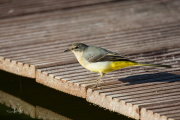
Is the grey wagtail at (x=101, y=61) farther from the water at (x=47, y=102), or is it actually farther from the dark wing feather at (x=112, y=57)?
the water at (x=47, y=102)

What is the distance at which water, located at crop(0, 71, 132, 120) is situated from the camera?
5.20 m

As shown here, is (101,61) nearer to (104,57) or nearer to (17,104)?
(104,57)

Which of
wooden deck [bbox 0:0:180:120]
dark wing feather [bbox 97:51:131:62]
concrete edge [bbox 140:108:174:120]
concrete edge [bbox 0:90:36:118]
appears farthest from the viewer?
concrete edge [bbox 0:90:36:118]

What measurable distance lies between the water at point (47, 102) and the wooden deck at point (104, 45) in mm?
534

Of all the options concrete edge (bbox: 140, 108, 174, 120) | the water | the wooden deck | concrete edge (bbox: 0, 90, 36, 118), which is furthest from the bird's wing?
concrete edge (bbox: 0, 90, 36, 118)

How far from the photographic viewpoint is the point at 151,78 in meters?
4.91

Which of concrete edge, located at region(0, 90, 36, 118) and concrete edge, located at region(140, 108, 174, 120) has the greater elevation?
concrete edge, located at region(0, 90, 36, 118)

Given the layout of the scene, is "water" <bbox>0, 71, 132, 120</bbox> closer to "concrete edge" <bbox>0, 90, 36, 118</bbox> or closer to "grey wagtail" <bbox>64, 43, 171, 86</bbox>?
"concrete edge" <bbox>0, 90, 36, 118</bbox>

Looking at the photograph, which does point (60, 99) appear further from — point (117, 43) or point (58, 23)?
point (58, 23)

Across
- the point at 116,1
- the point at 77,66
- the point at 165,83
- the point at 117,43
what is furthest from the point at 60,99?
the point at 116,1

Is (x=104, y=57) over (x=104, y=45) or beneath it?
beneath

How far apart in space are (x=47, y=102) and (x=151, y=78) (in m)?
1.86

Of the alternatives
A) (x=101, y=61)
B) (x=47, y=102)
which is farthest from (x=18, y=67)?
(x=101, y=61)

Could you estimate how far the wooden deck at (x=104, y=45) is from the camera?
14.2ft
